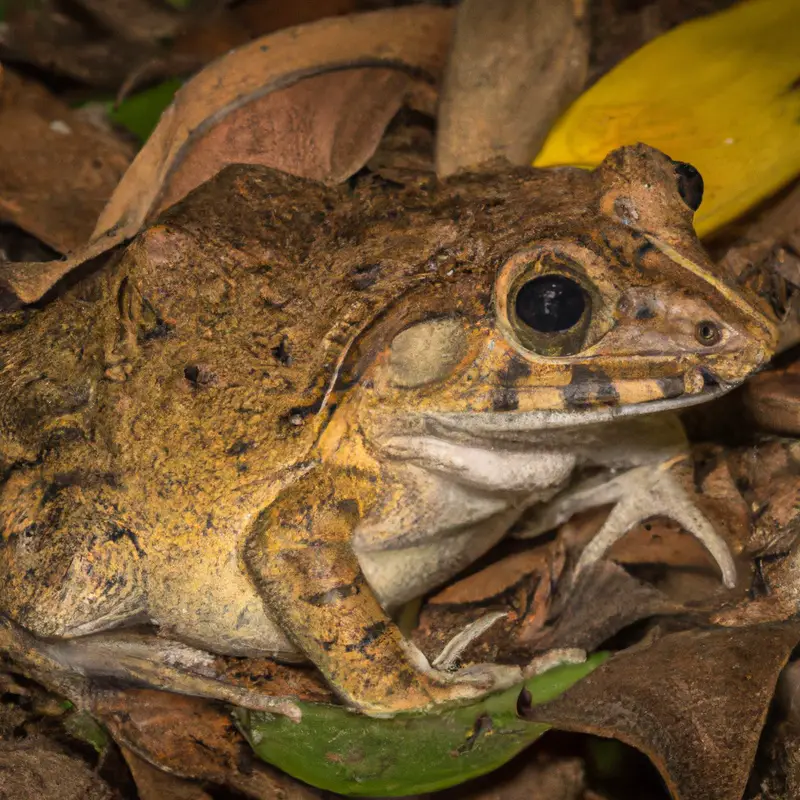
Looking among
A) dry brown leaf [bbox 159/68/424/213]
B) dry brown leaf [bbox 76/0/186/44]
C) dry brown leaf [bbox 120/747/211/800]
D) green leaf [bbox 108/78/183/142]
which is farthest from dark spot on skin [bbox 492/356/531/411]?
dry brown leaf [bbox 76/0/186/44]

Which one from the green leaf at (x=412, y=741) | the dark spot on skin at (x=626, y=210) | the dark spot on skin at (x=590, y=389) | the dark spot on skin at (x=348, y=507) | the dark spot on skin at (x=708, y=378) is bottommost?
the green leaf at (x=412, y=741)

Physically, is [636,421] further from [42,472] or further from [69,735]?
[69,735]

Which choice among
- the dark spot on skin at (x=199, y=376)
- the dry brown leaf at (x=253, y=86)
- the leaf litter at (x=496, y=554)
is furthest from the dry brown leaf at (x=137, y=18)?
the dark spot on skin at (x=199, y=376)

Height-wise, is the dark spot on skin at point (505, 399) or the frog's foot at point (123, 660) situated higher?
the dark spot on skin at point (505, 399)

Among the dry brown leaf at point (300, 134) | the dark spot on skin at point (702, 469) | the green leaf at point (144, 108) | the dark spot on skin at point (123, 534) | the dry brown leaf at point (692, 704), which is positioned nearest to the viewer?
the dry brown leaf at point (692, 704)

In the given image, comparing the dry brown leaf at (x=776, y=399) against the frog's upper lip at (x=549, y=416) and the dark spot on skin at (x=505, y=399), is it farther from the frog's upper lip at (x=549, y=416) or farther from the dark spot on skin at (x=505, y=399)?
the dark spot on skin at (x=505, y=399)

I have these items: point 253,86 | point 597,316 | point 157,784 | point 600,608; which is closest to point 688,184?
point 597,316

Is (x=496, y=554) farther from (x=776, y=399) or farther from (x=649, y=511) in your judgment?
(x=776, y=399)
